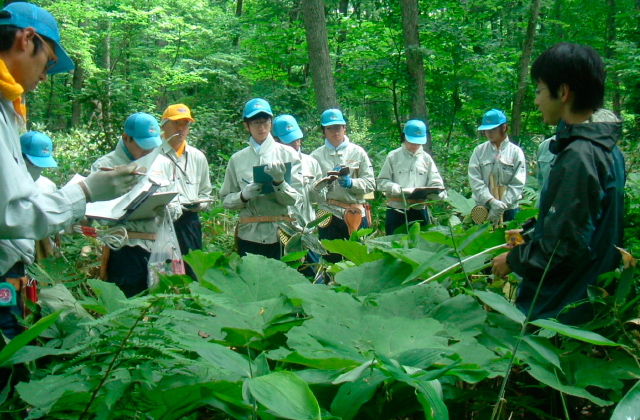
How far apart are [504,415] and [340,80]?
14225mm

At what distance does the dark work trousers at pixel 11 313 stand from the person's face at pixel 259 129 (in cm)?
350

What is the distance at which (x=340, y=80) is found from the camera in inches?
602

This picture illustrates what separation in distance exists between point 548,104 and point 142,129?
3493 mm

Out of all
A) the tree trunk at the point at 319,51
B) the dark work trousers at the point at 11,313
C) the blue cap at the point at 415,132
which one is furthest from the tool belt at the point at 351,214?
the tree trunk at the point at 319,51

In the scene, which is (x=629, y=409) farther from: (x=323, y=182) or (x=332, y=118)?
(x=332, y=118)

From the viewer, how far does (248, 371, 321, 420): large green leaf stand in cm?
108

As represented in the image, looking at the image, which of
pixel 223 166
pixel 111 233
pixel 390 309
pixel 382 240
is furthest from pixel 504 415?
pixel 223 166

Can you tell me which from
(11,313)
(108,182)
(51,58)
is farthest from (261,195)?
(108,182)

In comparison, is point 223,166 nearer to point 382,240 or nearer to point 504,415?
point 382,240

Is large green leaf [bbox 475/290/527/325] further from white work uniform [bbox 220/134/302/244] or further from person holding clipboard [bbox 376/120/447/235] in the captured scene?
person holding clipboard [bbox 376/120/447/235]

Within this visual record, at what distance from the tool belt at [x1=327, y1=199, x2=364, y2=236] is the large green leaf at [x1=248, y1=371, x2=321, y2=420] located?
6.05 m

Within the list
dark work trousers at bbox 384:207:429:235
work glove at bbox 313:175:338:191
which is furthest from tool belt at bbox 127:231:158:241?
dark work trousers at bbox 384:207:429:235

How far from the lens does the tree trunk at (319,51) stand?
11.7 metres

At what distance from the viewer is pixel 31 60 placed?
2.47 meters
